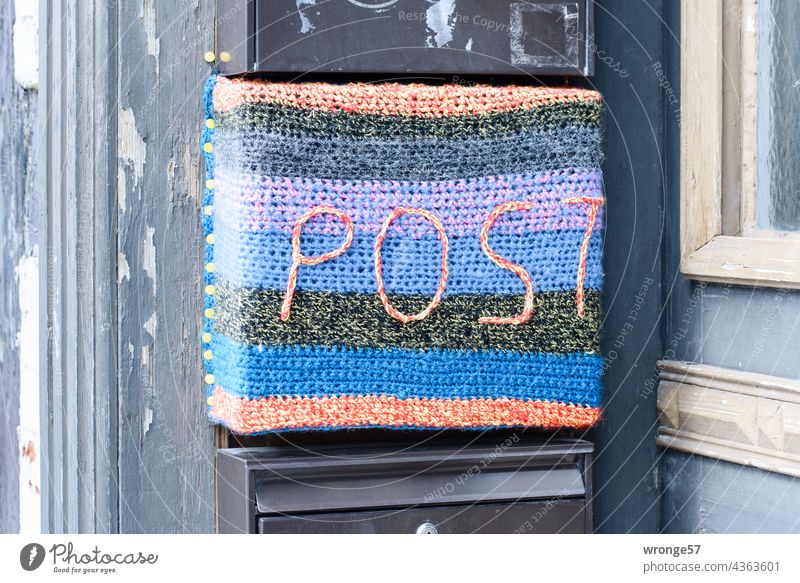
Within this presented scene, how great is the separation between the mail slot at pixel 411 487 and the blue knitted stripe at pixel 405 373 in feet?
0.19

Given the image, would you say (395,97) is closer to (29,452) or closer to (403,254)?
(403,254)

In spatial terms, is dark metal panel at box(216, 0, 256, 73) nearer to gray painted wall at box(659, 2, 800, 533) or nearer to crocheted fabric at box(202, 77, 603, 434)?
crocheted fabric at box(202, 77, 603, 434)

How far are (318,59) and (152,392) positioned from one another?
0.34 m

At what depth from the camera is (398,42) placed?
849 mm

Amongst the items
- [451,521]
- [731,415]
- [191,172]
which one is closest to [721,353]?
[731,415]

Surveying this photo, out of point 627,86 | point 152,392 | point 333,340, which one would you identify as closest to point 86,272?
point 152,392

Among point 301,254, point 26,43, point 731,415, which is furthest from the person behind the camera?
point 26,43

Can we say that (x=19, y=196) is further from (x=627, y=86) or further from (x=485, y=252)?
(x=627, y=86)

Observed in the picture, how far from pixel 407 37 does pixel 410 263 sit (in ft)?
0.66

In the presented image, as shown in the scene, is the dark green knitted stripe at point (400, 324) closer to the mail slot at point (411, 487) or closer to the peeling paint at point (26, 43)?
the mail slot at point (411, 487)

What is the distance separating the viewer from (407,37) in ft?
2.79

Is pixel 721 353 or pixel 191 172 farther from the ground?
pixel 191 172

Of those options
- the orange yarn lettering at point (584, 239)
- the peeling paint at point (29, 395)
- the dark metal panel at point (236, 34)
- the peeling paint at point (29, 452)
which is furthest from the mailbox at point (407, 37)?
the peeling paint at point (29, 452)
